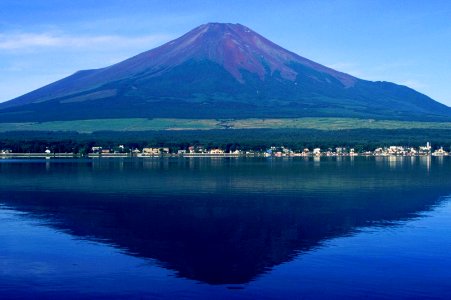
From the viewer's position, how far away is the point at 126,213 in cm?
2411

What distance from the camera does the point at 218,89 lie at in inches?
5969

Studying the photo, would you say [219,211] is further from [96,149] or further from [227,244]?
[96,149]

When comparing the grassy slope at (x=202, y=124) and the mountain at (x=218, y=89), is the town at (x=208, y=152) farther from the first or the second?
the mountain at (x=218, y=89)

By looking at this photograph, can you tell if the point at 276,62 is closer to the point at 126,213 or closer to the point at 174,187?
the point at 174,187

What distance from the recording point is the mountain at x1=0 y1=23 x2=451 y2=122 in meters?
137

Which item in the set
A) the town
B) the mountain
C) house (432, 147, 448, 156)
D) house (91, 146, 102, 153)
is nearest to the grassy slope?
the mountain

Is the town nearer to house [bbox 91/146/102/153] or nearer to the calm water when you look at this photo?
house [bbox 91/146/102/153]

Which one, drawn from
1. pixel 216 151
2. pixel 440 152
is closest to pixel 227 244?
pixel 216 151

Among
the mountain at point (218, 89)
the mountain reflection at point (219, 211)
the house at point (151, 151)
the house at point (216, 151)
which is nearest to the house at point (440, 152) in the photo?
the house at point (216, 151)

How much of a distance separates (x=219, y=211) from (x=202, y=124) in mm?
99377

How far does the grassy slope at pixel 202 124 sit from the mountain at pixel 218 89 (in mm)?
5006

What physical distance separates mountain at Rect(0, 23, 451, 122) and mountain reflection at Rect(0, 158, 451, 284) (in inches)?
3673

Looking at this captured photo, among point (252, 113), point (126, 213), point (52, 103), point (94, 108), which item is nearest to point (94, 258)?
point (126, 213)

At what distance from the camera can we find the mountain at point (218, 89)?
450 ft
